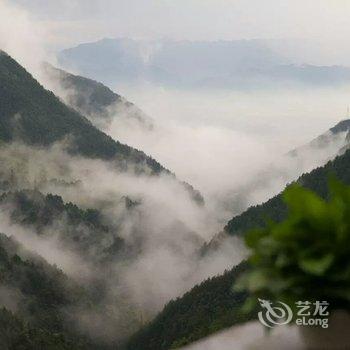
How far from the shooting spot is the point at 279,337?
26.6 ft

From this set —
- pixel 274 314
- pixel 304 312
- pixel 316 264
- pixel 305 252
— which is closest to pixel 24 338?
pixel 274 314

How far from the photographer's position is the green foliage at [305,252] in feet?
21.4

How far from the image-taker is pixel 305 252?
6602mm

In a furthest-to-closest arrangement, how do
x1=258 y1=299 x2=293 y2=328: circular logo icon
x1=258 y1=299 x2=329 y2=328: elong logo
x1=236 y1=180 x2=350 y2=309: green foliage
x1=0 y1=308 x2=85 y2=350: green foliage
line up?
x1=0 y1=308 x2=85 y2=350: green foliage
x1=258 y1=299 x2=293 y2=328: circular logo icon
x1=258 y1=299 x2=329 y2=328: elong logo
x1=236 y1=180 x2=350 y2=309: green foliage

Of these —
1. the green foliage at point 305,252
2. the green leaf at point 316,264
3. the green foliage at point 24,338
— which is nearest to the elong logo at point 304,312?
the green foliage at point 305,252

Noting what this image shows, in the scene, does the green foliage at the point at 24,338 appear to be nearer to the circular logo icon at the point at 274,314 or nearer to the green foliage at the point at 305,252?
the circular logo icon at the point at 274,314

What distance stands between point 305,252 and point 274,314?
1.51 m

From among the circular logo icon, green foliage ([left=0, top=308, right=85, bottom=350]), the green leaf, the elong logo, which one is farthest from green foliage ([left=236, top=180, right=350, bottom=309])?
green foliage ([left=0, top=308, right=85, bottom=350])

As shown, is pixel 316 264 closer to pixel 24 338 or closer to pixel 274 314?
pixel 274 314

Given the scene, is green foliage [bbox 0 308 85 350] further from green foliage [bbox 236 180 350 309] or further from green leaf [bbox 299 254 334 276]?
green leaf [bbox 299 254 334 276]

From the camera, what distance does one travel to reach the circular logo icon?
23.9ft

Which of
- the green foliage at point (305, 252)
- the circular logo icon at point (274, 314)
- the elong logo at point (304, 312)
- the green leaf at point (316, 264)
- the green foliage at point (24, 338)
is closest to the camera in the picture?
the green leaf at point (316, 264)

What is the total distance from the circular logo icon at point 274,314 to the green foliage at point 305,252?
47 cm

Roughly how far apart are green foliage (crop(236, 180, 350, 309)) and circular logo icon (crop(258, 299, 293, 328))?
1.53ft
